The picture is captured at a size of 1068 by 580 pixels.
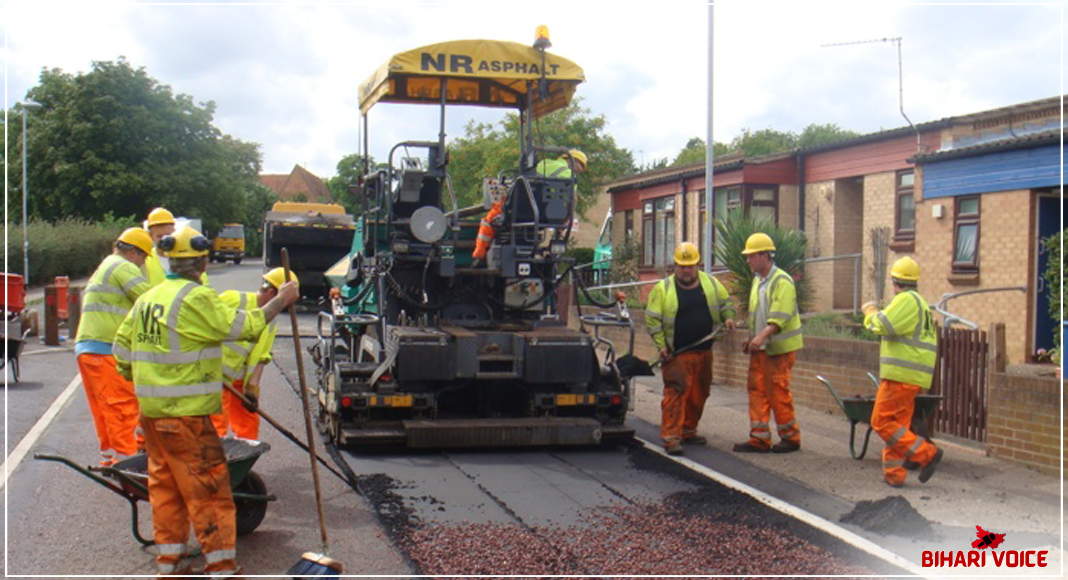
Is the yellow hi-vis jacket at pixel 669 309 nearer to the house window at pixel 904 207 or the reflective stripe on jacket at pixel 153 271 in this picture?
the reflective stripe on jacket at pixel 153 271

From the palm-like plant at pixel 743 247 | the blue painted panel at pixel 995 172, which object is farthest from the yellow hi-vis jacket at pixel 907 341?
the palm-like plant at pixel 743 247

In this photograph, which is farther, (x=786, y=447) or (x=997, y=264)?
A: (x=997, y=264)

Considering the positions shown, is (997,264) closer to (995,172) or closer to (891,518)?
(995,172)

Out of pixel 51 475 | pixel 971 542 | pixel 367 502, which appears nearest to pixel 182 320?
pixel 367 502

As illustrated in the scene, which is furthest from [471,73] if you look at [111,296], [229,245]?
[229,245]

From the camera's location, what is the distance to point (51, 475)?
8.01m

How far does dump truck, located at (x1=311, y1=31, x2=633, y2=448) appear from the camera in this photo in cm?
891

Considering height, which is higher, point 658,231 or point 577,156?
point 577,156

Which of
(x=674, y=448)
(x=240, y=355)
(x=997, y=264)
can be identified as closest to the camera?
(x=240, y=355)

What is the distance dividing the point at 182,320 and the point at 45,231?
113ft

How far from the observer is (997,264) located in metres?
14.5

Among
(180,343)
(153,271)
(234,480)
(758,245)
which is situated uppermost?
(758,245)

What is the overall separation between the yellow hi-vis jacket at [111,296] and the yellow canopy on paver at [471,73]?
286 cm

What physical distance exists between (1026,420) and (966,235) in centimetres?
797
